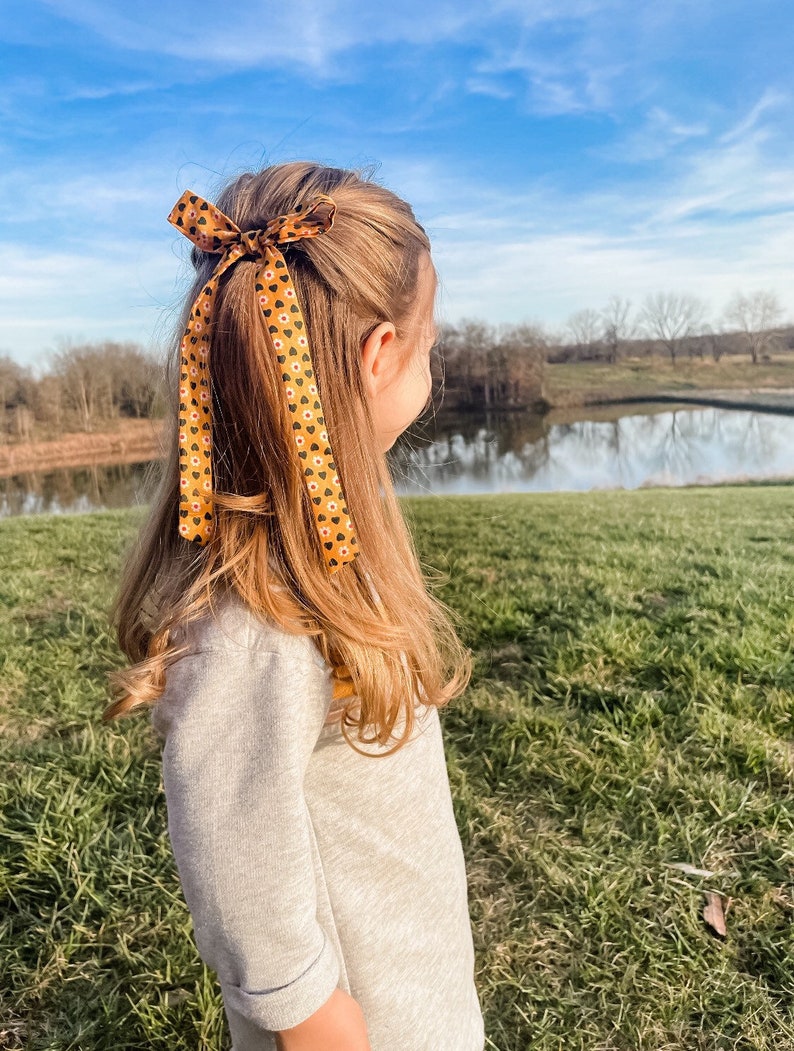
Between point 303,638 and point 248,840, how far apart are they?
0.20 metres

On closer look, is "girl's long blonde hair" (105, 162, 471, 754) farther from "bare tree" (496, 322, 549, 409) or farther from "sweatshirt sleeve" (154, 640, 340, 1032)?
"bare tree" (496, 322, 549, 409)

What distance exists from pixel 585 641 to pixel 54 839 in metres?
1.89

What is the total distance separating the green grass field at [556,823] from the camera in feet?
5.20

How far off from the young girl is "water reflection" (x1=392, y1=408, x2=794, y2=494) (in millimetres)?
2163

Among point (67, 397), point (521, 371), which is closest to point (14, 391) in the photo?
point (67, 397)

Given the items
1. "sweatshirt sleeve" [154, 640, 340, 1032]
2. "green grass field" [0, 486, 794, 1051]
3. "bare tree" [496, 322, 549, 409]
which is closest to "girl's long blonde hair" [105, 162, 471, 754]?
"sweatshirt sleeve" [154, 640, 340, 1032]

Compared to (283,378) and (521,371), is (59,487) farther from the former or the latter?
(283,378)

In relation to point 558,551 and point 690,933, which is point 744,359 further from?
point 690,933

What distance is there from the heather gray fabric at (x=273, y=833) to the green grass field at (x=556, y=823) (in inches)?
27.9

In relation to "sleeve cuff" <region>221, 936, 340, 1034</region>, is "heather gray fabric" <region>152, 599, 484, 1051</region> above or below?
above

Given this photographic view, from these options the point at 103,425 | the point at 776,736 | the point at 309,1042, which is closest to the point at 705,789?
the point at 776,736

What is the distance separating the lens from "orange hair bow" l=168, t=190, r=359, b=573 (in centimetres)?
85

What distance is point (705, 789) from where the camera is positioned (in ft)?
6.93

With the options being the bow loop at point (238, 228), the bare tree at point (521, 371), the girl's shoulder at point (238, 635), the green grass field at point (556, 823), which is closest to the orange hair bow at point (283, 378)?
the bow loop at point (238, 228)
